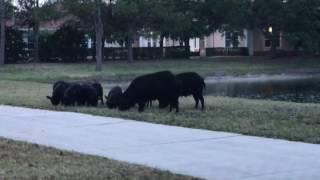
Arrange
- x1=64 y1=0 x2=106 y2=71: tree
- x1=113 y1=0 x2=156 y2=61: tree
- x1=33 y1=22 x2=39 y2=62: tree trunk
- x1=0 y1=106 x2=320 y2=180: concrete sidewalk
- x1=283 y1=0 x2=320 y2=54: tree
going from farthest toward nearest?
x1=33 y1=22 x2=39 y2=62: tree trunk, x1=283 y1=0 x2=320 y2=54: tree, x1=113 y1=0 x2=156 y2=61: tree, x1=64 y1=0 x2=106 y2=71: tree, x1=0 y1=106 x2=320 y2=180: concrete sidewalk

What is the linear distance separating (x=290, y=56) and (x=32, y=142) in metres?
59.7

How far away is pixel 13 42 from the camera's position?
207 ft

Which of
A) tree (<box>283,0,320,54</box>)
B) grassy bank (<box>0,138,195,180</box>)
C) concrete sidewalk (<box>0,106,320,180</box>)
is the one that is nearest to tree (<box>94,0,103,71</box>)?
tree (<box>283,0,320,54</box>)

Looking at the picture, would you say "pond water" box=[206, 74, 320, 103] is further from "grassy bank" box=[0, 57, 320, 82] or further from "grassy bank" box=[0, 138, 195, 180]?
"grassy bank" box=[0, 138, 195, 180]

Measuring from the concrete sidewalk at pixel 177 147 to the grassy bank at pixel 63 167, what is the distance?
1.46 ft

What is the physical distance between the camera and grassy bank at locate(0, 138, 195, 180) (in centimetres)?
920

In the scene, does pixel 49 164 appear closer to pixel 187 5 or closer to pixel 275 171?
pixel 275 171

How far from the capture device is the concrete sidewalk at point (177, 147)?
31.9 ft

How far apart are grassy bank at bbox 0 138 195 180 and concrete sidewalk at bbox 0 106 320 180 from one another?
1.46 feet

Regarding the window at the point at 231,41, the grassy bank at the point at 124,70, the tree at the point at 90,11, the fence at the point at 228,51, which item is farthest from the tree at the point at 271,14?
the fence at the point at 228,51

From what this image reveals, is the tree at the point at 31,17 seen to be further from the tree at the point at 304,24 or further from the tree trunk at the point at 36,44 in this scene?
the tree at the point at 304,24

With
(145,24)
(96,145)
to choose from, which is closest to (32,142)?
(96,145)

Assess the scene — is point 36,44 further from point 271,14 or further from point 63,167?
point 63,167

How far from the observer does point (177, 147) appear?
38.8 feet
